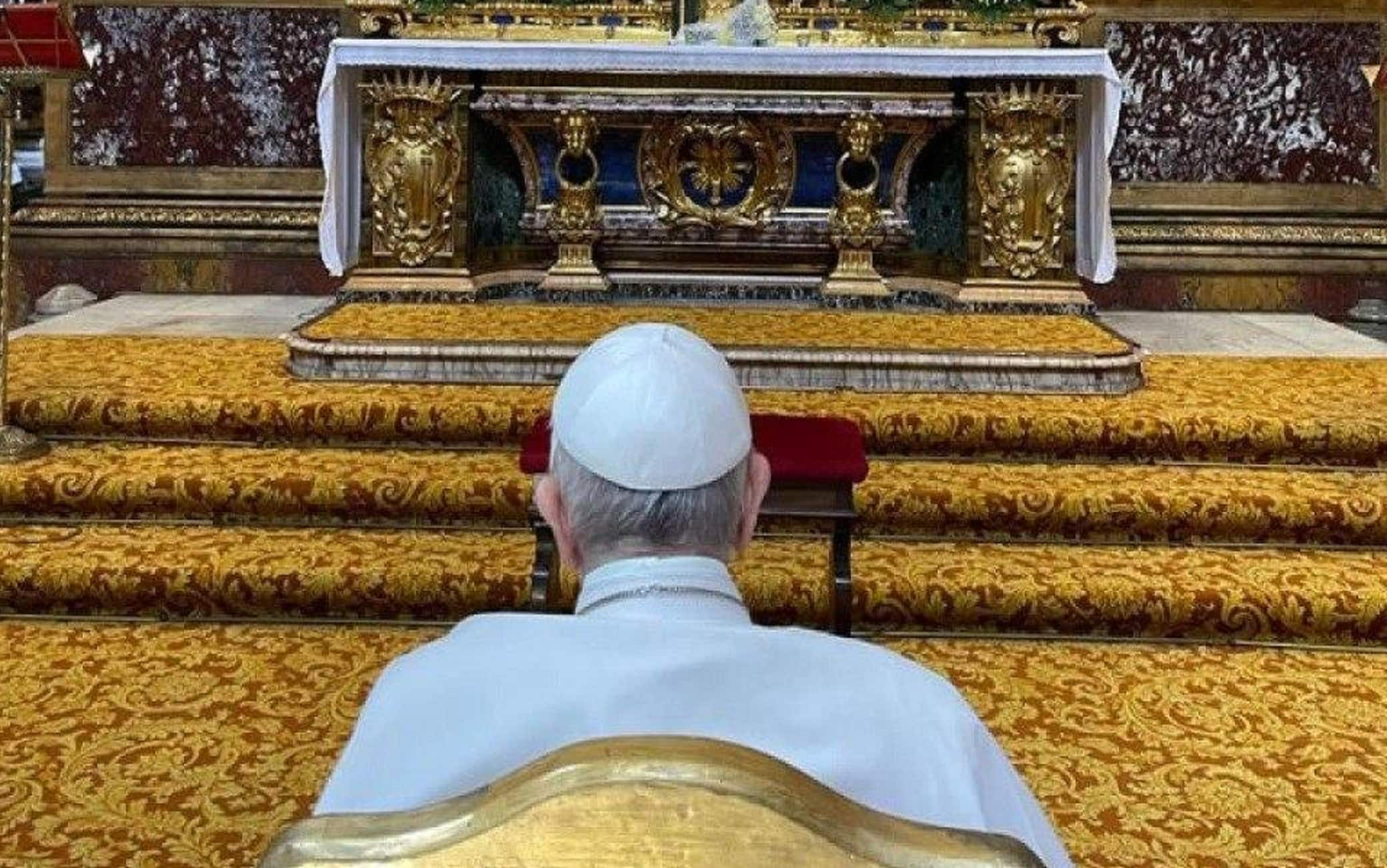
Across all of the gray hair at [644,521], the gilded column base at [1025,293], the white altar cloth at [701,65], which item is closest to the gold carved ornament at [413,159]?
the white altar cloth at [701,65]

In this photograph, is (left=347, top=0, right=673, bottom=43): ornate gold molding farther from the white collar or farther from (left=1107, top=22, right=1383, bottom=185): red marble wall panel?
the white collar

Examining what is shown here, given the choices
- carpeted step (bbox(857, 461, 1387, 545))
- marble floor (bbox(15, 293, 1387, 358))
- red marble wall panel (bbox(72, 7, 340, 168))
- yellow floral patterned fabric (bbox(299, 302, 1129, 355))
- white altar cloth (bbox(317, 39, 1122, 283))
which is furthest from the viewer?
red marble wall panel (bbox(72, 7, 340, 168))

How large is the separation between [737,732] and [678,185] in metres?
6.54

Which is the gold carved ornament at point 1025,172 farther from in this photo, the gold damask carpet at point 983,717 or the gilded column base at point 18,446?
the gilded column base at point 18,446

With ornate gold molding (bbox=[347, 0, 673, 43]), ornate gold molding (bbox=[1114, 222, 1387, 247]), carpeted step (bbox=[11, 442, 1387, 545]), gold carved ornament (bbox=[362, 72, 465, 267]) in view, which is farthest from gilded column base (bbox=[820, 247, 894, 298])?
carpeted step (bbox=[11, 442, 1387, 545])

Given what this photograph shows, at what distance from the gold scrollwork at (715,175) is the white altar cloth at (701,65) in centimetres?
43

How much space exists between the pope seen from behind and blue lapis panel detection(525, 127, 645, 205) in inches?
247

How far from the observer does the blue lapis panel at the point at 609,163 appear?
7547 mm

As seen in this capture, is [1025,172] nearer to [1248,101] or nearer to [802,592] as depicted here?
[1248,101]

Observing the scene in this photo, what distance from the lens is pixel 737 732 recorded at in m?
1.17

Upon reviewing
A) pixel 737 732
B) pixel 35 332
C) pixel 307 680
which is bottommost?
pixel 307 680

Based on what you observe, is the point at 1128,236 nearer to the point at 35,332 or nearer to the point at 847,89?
the point at 847,89

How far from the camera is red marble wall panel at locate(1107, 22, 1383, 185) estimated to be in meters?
8.93

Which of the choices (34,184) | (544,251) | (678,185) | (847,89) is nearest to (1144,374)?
(847,89)
